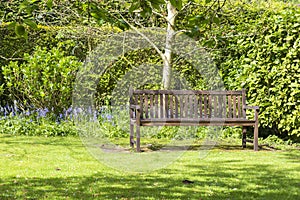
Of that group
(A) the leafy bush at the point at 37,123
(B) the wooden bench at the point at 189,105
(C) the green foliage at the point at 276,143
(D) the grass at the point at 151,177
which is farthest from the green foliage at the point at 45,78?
(C) the green foliage at the point at 276,143

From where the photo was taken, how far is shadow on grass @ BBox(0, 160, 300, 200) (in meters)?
4.09

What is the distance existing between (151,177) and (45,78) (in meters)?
4.77

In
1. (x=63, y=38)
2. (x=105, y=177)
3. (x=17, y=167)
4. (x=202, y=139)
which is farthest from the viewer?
(x=63, y=38)

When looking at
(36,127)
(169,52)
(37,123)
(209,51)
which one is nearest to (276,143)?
(209,51)

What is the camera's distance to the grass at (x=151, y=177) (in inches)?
164

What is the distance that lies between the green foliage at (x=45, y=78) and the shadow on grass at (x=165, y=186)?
14.5 feet

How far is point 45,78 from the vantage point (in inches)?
356

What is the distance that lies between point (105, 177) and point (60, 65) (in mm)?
4645

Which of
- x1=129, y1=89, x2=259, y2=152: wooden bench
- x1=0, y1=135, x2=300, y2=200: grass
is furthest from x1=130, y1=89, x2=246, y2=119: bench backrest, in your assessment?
x1=0, y1=135, x2=300, y2=200: grass

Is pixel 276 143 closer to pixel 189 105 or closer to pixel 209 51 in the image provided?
pixel 189 105

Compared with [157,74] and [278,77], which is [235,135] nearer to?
[278,77]

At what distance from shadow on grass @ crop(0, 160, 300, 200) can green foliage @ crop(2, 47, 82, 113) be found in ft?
14.5

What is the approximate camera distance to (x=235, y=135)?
855 cm

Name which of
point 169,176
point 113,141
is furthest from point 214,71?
point 169,176
